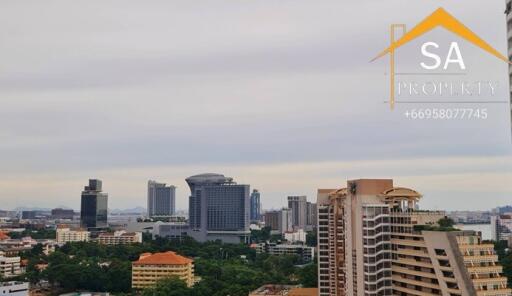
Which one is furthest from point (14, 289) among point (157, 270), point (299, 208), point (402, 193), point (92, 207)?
point (299, 208)

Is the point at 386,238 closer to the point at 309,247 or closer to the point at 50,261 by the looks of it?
the point at 50,261

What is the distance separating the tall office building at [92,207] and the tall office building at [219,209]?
1049 centimetres

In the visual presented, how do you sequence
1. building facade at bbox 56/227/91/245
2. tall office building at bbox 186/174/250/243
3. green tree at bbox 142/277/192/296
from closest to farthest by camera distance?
green tree at bbox 142/277/192/296 < building facade at bbox 56/227/91/245 < tall office building at bbox 186/174/250/243

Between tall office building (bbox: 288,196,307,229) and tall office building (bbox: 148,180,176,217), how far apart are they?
A: 29.0 meters

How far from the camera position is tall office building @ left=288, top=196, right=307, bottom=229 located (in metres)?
65.8

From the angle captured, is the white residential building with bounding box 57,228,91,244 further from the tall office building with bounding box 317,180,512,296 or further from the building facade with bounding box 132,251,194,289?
the tall office building with bounding box 317,180,512,296

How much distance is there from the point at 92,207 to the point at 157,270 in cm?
3694

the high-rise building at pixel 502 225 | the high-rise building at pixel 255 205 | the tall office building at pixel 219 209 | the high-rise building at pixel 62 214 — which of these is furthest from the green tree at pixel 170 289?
the high-rise building at pixel 62 214

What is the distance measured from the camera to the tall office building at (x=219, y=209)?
172 ft

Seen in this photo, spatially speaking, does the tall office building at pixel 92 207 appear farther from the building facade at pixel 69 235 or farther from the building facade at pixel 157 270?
the building facade at pixel 157 270

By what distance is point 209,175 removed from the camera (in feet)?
185

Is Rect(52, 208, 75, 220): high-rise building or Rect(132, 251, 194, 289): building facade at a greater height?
Rect(52, 208, 75, 220): high-rise building

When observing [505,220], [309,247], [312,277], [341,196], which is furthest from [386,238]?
[505,220]

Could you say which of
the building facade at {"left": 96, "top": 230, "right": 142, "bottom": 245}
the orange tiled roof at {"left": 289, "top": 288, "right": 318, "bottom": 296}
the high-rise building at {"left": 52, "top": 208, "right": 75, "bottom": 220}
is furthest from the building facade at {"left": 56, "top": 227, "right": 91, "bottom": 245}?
the high-rise building at {"left": 52, "top": 208, "right": 75, "bottom": 220}
